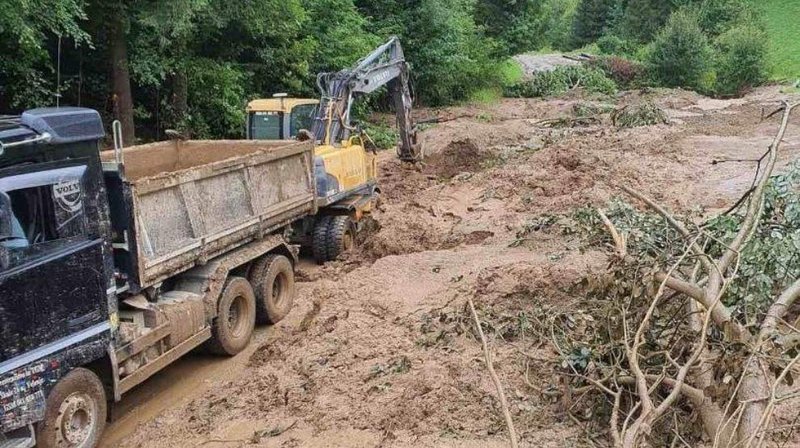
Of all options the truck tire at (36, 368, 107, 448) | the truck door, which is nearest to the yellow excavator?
the truck door

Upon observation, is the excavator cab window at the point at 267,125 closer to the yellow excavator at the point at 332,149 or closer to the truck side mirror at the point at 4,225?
the yellow excavator at the point at 332,149

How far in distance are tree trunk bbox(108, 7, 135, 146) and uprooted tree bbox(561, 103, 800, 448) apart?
1144cm

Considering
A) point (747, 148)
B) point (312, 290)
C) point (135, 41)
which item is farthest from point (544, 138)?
point (312, 290)

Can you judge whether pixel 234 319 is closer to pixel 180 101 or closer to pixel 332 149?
pixel 332 149

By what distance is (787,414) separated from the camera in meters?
5.71

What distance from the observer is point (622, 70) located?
1709 inches

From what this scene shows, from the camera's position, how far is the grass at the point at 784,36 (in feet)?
127

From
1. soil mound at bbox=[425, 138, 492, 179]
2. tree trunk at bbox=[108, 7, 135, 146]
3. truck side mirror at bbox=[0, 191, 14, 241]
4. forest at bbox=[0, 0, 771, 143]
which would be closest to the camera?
truck side mirror at bbox=[0, 191, 14, 241]

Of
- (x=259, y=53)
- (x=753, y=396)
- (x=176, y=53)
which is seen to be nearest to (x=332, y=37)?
Answer: (x=259, y=53)

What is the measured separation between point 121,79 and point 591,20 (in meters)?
60.4

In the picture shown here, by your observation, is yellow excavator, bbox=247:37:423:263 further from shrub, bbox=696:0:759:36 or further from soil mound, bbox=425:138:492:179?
shrub, bbox=696:0:759:36

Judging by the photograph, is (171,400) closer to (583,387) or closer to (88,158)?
(88,158)

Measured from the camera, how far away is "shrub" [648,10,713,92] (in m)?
37.6

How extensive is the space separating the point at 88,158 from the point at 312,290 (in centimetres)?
458
